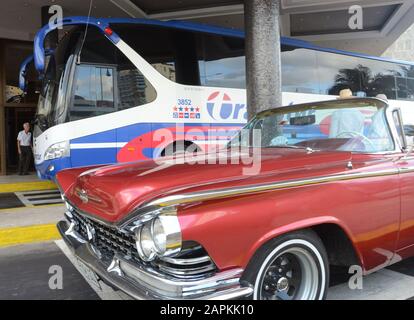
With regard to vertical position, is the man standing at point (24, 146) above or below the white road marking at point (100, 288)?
above

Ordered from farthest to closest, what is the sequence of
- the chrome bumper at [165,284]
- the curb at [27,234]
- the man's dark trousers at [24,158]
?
1. the man's dark trousers at [24,158]
2. the curb at [27,234]
3. the chrome bumper at [165,284]

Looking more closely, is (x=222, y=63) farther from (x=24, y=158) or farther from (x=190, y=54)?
(x=24, y=158)

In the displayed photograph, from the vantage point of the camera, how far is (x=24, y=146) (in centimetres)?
1337

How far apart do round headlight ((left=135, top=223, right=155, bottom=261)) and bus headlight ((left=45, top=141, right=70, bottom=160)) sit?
5436mm

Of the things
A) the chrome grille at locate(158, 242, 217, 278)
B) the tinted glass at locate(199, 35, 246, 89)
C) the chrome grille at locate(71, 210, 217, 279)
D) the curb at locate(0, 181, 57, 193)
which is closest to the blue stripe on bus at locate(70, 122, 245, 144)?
the tinted glass at locate(199, 35, 246, 89)

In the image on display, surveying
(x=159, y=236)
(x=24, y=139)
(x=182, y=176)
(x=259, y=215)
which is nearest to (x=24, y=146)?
(x=24, y=139)

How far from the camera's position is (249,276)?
2.51 metres

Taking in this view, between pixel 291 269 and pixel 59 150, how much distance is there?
5.65m

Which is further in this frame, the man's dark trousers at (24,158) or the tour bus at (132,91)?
the man's dark trousers at (24,158)

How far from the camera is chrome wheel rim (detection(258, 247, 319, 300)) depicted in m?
2.72

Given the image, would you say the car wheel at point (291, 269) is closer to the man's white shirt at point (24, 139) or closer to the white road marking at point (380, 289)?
the white road marking at point (380, 289)

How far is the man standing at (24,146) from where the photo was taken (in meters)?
13.4

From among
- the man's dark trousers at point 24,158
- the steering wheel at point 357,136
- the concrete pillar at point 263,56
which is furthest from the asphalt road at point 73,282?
the man's dark trousers at point 24,158

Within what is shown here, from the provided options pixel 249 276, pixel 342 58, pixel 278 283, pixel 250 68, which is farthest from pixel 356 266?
pixel 342 58
